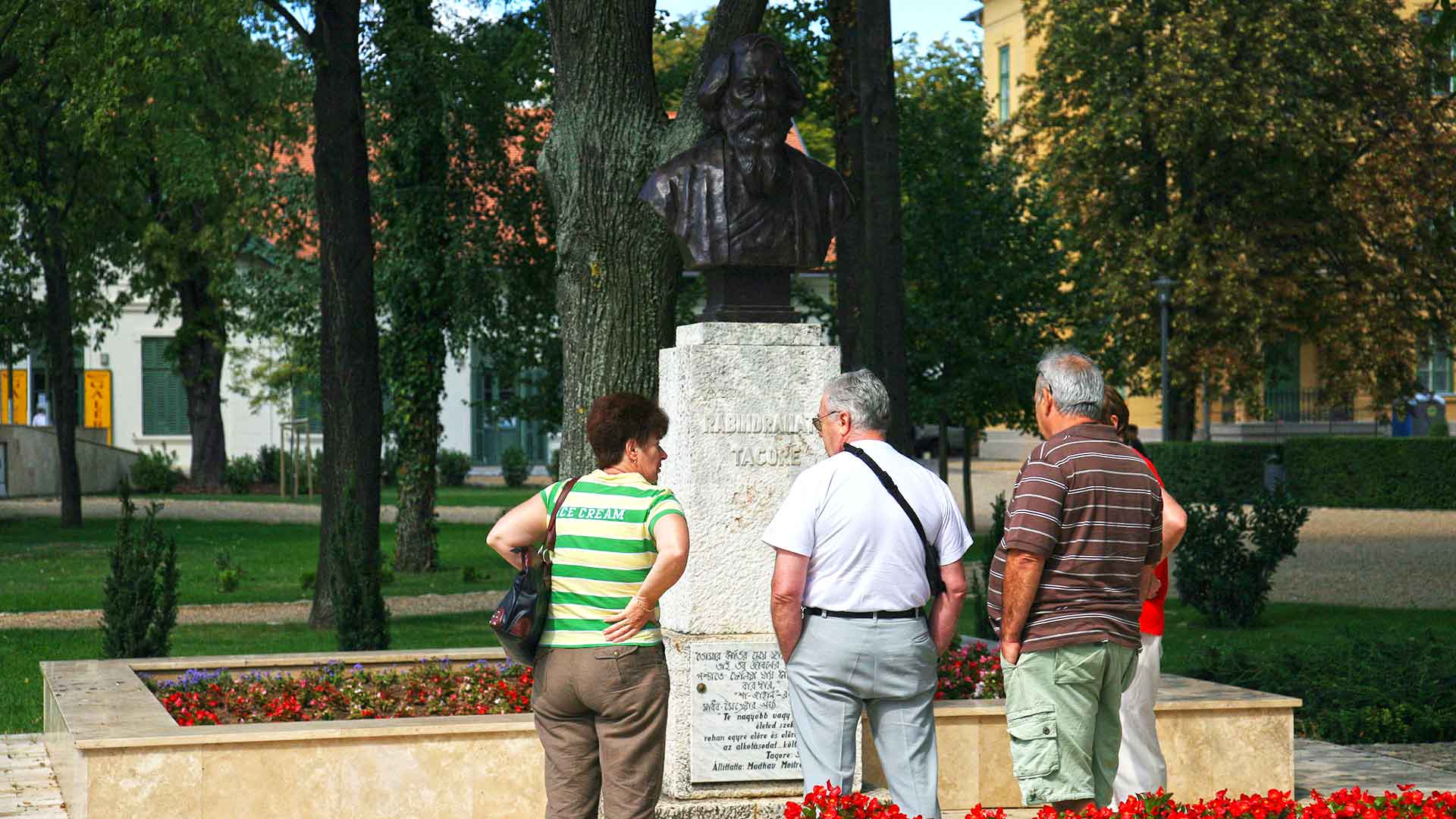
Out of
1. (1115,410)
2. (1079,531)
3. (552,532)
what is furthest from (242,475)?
(1079,531)

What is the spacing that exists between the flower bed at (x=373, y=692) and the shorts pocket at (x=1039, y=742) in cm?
320

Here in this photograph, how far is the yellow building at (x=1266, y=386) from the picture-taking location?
48.7 m

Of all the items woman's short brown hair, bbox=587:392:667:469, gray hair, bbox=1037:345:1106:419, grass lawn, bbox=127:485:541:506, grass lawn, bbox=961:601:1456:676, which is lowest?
grass lawn, bbox=961:601:1456:676

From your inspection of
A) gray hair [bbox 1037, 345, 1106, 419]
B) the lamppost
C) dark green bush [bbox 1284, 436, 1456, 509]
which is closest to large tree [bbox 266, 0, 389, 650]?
gray hair [bbox 1037, 345, 1106, 419]

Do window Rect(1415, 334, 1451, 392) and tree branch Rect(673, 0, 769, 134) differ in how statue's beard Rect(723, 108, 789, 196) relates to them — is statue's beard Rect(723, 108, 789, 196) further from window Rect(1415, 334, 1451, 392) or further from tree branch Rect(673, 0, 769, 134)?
window Rect(1415, 334, 1451, 392)

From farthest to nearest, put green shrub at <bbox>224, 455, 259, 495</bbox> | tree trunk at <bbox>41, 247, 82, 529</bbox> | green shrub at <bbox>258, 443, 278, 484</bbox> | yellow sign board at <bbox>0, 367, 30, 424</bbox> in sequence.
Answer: yellow sign board at <bbox>0, 367, 30, 424</bbox> < green shrub at <bbox>258, 443, 278, 484</bbox> < green shrub at <bbox>224, 455, 259, 495</bbox> < tree trunk at <bbox>41, 247, 82, 529</bbox>

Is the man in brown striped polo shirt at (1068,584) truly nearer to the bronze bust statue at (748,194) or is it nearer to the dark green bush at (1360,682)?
the bronze bust statue at (748,194)

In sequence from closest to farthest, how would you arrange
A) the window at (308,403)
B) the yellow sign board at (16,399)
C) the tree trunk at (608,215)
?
the tree trunk at (608,215) → the window at (308,403) → the yellow sign board at (16,399)

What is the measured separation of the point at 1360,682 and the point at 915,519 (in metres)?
7.07

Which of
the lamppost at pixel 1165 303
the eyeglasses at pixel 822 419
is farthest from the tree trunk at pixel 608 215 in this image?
the lamppost at pixel 1165 303

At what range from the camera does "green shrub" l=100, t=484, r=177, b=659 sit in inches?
428

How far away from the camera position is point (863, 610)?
17.2 feet

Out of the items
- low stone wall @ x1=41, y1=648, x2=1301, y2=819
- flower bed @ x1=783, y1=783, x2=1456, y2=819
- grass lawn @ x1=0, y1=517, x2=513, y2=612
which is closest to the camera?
flower bed @ x1=783, y1=783, x2=1456, y2=819

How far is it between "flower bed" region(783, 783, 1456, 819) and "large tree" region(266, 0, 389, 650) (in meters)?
10.6
